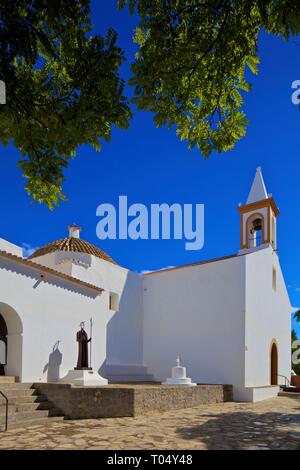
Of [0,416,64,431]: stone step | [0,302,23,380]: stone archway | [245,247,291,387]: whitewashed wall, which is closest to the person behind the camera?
[0,416,64,431]: stone step

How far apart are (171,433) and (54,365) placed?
515cm

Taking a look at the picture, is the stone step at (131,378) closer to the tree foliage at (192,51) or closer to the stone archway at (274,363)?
the stone archway at (274,363)

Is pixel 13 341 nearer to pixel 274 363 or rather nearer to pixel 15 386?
pixel 15 386

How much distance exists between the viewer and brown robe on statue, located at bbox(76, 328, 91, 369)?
41.9 feet

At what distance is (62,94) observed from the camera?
4902 millimetres

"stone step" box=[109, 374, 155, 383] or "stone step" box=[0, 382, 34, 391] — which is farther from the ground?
"stone step" box=[0, 382, 34, 391]

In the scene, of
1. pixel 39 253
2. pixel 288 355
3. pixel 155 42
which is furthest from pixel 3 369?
pixel 288 355

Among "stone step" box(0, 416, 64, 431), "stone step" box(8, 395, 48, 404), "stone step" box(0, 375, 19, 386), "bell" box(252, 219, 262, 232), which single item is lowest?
"stone step" box(0, 416, 64, 431)

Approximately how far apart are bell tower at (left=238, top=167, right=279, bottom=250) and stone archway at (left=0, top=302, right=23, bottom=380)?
11309mm

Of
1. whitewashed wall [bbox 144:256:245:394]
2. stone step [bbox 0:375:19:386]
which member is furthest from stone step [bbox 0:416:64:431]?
whitewashed wall [bbox 144:256:245:394]

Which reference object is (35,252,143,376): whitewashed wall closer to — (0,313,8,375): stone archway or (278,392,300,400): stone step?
(0,313,8,375): stone archway

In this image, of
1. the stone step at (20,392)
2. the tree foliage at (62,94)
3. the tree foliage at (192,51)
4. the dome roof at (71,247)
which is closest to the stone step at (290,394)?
the dome roof at (71,247)

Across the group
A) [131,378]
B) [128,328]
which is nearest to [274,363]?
[131,378]

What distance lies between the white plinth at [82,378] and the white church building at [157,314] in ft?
1.62
